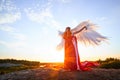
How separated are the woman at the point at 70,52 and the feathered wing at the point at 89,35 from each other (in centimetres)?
43

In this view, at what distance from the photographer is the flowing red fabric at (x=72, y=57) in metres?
23.4

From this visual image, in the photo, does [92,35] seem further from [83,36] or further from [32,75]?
[32,75]

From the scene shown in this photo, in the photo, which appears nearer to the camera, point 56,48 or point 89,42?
point 89,42

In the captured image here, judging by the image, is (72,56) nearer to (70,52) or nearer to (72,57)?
(72,57)

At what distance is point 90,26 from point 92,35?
0.84 meters

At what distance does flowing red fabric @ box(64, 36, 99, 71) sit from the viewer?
23.4m

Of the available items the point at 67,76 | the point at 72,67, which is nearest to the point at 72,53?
the point at 72,67

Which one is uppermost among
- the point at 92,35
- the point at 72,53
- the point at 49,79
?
the point at 92,35

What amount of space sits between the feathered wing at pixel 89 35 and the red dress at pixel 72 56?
655 millimetres

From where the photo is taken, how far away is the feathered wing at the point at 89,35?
23.0 m

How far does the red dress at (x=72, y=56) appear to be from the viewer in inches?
922

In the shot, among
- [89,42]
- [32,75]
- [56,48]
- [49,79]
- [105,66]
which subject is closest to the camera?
[49,79]

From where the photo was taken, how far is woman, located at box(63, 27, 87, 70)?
23438 mm

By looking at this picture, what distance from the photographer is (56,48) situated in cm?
2511
